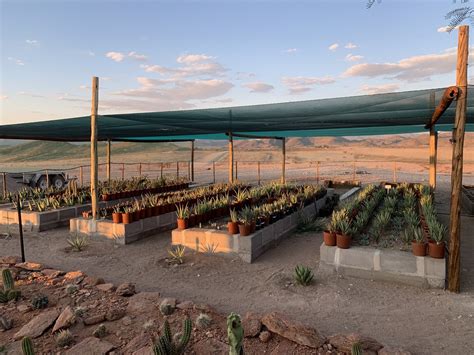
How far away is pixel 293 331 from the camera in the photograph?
3027 mm

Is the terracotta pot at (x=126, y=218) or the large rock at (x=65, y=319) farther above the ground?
the terracotta pot at (x=126, y=218)

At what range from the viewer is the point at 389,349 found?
280 centimetres

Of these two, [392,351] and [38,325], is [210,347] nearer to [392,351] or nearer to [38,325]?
[392,351]

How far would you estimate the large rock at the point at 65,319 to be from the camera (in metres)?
3.27

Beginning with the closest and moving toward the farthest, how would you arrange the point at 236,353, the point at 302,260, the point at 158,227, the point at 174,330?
the point at 236,353, the point at 174,330, the point at 302,260, the point at 158,227

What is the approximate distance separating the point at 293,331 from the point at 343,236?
2148 mm

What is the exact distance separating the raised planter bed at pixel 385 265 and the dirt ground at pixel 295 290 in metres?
0.13

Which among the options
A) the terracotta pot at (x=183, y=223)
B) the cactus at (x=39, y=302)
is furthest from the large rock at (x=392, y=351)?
the terracotta pot at (x=183, y=223)

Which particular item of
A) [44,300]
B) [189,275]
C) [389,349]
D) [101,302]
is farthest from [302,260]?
[44,300]

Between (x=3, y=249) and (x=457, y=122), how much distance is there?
7.99 meters

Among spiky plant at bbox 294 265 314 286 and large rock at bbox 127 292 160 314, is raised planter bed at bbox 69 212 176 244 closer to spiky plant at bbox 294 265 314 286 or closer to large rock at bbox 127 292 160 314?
large rock at bbox 127 292 160 314

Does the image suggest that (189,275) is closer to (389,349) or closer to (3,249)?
(389,349)

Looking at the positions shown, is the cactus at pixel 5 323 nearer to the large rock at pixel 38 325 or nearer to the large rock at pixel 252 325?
the large rock at pixel 38 325

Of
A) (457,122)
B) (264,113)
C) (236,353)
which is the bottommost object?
(236,353)
